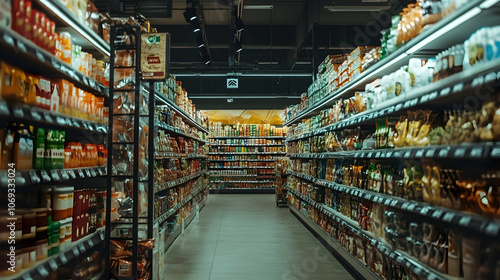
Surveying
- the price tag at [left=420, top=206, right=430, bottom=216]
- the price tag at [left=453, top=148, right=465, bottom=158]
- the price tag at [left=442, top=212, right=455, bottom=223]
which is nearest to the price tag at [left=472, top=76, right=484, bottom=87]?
the price tag at [left=453, top=148, right=465, bottom=158]

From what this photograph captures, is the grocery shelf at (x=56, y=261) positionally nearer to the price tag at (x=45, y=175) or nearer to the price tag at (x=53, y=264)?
the price tag at (x=53, y=264)

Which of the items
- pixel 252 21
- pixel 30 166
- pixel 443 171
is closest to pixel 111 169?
pixel 30 166

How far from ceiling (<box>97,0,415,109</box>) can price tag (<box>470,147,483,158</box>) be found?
276 inches

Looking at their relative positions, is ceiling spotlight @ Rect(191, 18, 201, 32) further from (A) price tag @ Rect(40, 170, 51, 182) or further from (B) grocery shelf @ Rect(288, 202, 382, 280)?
(A) price tag @ Rect(40, 170, 51, 182)

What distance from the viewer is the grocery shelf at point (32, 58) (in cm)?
174

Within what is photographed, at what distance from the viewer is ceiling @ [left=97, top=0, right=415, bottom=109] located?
10477mm

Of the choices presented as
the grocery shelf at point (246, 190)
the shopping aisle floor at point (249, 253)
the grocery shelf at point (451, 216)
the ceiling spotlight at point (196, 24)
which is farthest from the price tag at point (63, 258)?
the grocery shelf at point (246, 190)

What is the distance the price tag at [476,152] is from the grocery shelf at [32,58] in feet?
7.45

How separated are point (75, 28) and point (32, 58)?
0.62 m

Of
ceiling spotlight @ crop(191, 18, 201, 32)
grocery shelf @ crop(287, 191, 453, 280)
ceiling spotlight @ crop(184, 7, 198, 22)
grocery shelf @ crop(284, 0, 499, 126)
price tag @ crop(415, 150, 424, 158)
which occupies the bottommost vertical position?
grocery shelf @ crop(287, 191, 453, 280)

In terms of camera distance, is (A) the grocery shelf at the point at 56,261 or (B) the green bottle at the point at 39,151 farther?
(B) the green bottle at the point at 39,151

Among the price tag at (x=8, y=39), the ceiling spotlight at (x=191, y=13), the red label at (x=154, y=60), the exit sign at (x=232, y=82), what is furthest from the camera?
the exit sign at (x=232, y=82)

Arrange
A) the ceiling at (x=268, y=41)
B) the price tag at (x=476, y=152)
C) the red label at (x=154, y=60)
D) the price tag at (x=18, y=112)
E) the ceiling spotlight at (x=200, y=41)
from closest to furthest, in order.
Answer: the price tag at (x=18, y=112)
the price tag at (x=476, y=152)
the red label at (x=154, y=60)
the ceiling spotlight at (x=200, y=41)
the ceiling at (x=268, y=41)

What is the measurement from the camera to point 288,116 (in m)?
10.6
